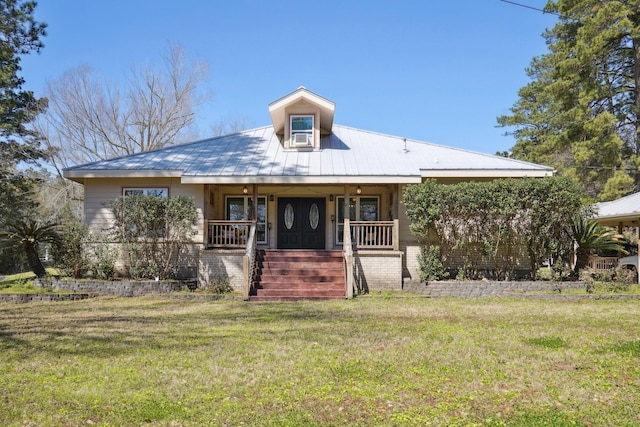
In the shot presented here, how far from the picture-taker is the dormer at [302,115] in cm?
1578

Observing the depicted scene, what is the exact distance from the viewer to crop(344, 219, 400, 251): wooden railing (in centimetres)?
1369

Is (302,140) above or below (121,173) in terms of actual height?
above

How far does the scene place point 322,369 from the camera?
5.25m

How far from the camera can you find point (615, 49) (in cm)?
2408

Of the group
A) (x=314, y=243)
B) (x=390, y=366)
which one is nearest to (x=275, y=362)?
(x=390, y=366)

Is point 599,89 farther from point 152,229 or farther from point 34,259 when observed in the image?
point 34,259

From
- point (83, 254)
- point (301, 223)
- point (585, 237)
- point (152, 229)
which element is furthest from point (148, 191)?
point (585, 237)

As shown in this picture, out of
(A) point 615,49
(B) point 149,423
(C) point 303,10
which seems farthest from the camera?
(A) point 615,49

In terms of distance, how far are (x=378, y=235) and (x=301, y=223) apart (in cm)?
309

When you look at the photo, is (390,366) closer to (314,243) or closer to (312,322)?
(312,322)

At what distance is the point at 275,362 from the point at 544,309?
665cm

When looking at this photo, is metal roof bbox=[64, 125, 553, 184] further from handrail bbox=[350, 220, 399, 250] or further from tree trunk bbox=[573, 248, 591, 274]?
tree trunk bbox=[573, 248, 591, 274]

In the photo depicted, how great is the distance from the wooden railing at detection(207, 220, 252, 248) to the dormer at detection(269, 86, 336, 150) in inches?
134

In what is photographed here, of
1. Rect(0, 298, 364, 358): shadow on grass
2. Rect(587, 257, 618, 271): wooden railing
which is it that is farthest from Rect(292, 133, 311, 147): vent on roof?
Rect(587, 257, 618, 271): wooden railing
